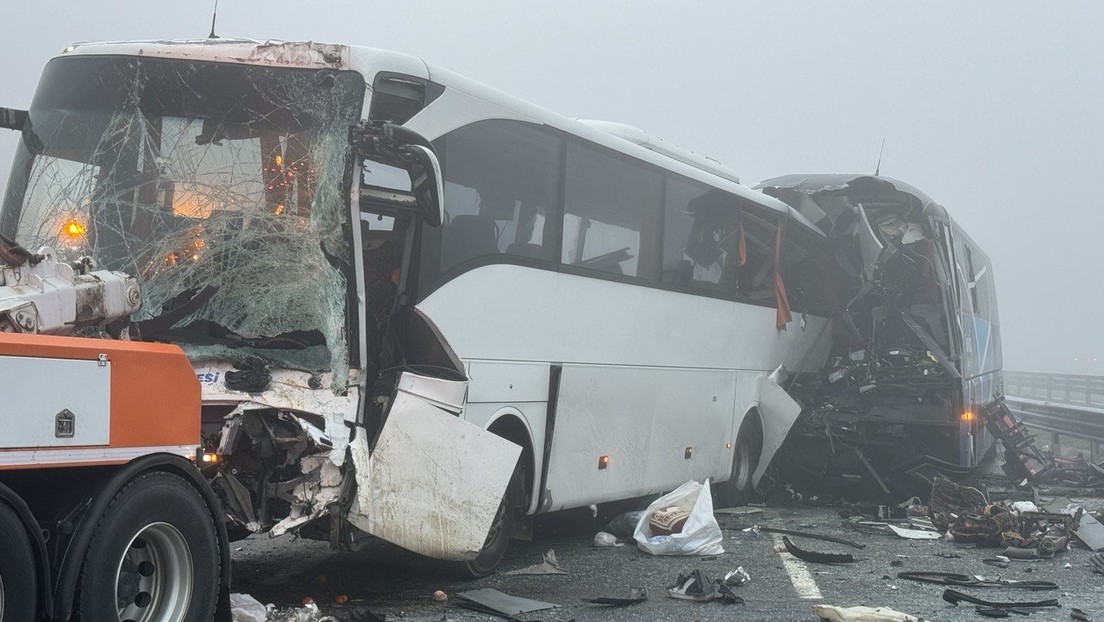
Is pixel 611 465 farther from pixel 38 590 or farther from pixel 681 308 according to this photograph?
pixel 38 590

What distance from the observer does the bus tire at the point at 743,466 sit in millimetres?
13812

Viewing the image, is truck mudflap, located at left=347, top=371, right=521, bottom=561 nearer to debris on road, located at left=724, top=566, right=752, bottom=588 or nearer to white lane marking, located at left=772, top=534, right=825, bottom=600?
debris on road, located at left=724, top=566, right=752, bottom=588

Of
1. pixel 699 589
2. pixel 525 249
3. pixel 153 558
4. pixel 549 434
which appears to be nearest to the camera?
pixel 153 558

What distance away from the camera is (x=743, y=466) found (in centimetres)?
1402

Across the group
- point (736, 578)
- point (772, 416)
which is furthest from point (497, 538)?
point (772, 416)

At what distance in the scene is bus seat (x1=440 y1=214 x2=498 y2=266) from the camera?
8000 mm

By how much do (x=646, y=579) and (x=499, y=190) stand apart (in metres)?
3.02

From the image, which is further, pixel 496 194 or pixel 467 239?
pixel 496 194

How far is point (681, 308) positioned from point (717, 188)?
175 cm

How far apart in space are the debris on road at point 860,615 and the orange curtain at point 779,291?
767cm

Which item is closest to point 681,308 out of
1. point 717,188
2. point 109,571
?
point 717,188

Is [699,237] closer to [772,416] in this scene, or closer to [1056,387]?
[772,416]

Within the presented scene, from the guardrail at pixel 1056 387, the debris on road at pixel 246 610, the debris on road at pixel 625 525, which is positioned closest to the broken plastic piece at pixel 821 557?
the debris on road at pixel 625 525

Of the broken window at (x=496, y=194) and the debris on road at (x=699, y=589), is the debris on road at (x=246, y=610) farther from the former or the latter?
the debris on road at (x=699, y=589)
